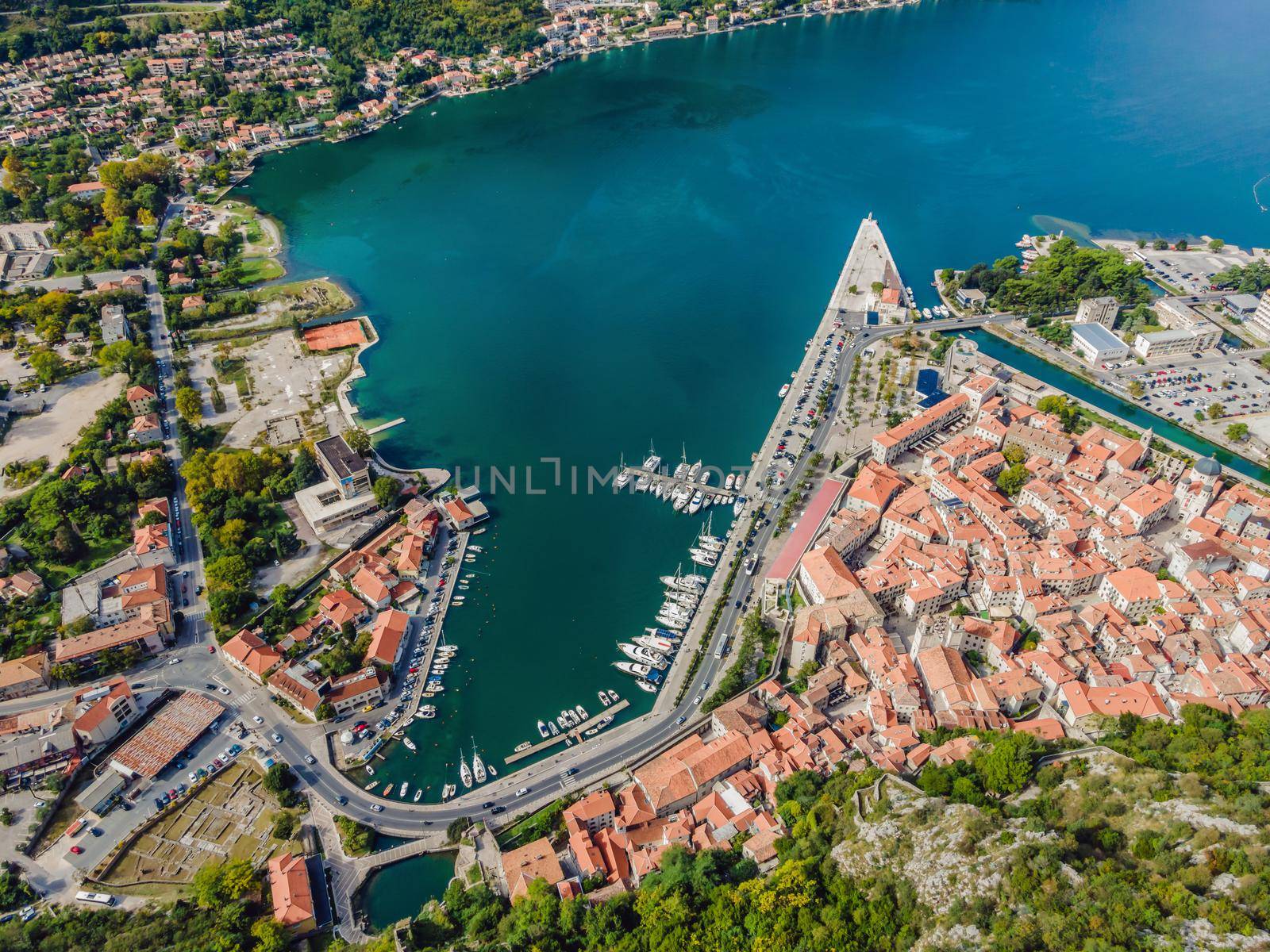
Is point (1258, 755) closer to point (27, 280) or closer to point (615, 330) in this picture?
point (615, 330)

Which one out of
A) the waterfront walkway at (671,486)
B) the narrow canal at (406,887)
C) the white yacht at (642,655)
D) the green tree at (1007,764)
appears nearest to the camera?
the green tree at (1007,764)

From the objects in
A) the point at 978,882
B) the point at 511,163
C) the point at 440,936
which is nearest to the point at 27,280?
the point at 511,163

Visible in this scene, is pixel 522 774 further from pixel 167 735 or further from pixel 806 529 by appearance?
pixel 806 529

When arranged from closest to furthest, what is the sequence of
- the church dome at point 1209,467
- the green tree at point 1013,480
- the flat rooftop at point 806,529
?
1. the flat rooftop at point 806,529
2. the church dome at point 1209,467
3. the green tree at point 1013,480

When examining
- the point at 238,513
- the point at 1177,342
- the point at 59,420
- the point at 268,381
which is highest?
the point at 1177,342

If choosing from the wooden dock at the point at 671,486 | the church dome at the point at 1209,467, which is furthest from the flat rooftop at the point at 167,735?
the church dome at the point at 1209,467

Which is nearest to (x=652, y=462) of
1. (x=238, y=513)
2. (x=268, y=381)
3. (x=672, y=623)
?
(x=672, y=623)

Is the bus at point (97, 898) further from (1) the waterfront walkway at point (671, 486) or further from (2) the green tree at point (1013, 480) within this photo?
(2) the green tree at point (1013, 480)
